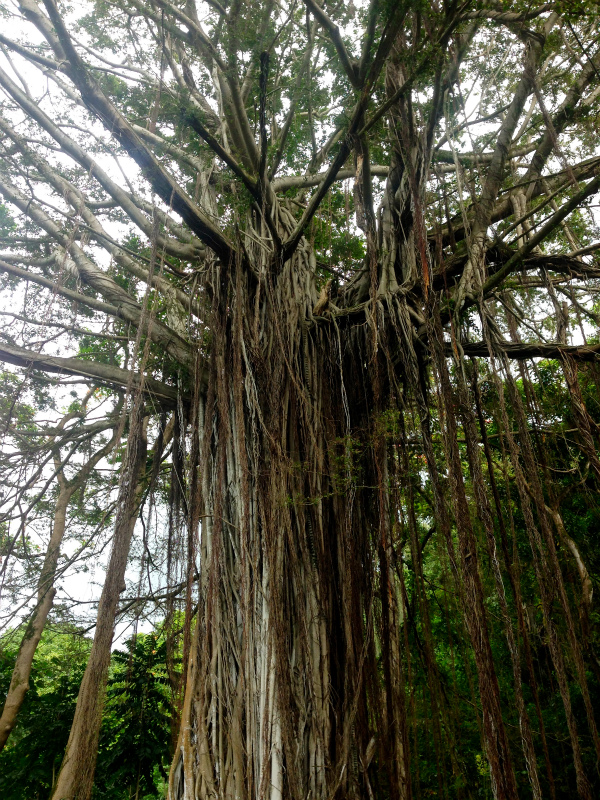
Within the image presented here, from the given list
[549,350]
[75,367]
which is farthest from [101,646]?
[549,350]

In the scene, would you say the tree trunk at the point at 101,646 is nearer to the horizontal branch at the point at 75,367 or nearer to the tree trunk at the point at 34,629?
the horizontal branch at the point at 75,367

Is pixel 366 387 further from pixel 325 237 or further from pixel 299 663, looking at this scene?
pixel 325 237

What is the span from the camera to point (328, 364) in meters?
2.99

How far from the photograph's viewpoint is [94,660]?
2203 millimetres

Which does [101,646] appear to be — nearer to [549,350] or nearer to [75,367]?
[75,367]

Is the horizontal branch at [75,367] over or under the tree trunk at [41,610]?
over

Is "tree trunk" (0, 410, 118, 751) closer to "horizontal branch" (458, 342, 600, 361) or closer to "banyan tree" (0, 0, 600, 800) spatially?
"banyan tree" (0, 0, 600, 800)

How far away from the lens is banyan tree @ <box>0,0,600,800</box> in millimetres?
2113

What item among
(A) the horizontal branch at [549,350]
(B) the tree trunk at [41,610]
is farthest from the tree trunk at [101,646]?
(A) the horizontal branch at [549,350]

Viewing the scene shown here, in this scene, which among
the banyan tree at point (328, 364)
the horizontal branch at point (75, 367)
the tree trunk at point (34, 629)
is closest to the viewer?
the banyan tree at point (328, 364)

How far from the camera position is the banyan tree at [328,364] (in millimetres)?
2113

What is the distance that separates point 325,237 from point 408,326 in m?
1.75

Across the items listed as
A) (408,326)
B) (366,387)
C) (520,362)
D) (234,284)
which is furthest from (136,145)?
(520,362)

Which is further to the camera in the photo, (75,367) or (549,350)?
(75,367)
